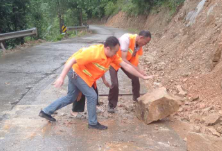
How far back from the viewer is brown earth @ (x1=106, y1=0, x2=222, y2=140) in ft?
15.3

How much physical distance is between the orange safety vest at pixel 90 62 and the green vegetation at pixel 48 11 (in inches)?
371

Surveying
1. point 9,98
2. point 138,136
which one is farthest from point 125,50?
point 9,98

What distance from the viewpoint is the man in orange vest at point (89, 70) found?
12.4 ft

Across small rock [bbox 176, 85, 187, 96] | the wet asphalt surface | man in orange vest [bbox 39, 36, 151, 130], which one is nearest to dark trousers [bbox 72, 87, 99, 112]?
the wet asphalt surface

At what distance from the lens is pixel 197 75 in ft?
19.9

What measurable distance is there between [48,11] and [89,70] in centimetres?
2498

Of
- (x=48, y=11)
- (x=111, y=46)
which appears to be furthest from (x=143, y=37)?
(x=48, y=11)

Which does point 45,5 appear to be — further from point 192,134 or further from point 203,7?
point 192,134

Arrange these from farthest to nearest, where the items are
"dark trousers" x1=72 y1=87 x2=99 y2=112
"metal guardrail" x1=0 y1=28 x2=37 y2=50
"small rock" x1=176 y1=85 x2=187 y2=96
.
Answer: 1. "metal guardrail" x1=0 y1=28 x2=37 y2=50
2. "small rock" x1=176 y1=85 x2=187 y2=96
3. "dark trousers" x1=72 y1=87 x2=99 y2=112

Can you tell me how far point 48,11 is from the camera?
27359 millimetres

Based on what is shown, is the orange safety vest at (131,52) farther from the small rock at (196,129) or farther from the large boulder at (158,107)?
the small rock at (196,129)

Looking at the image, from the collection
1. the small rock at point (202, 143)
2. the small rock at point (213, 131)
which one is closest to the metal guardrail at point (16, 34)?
the small rock at point (213, 131)

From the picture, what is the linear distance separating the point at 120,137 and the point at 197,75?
Answer: 9.75 feet

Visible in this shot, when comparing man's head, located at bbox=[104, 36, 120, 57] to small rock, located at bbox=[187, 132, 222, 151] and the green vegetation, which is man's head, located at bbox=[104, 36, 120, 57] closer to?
small rock, located at bbox=[187, 132, 222, 151]
